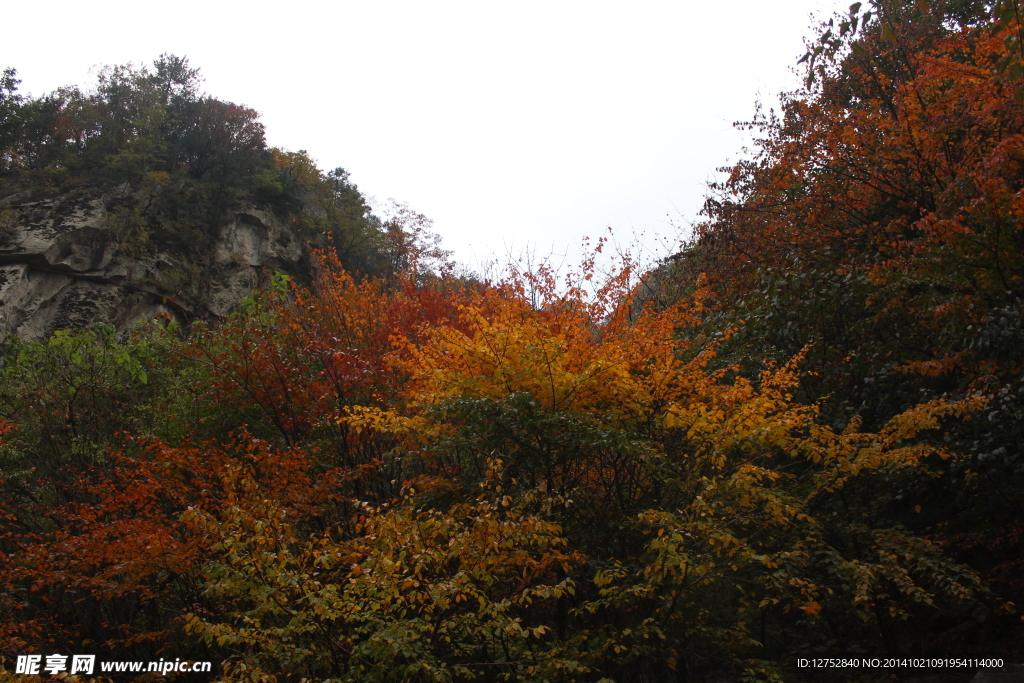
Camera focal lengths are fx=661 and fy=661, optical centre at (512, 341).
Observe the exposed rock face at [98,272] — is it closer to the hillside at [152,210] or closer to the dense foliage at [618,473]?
the hillside at [152,210]

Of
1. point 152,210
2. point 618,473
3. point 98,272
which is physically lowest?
point 618,473

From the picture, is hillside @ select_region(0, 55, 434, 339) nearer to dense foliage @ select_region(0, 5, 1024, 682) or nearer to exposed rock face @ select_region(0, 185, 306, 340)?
exposed rock face @ select_region(0, 185, 306, 340)

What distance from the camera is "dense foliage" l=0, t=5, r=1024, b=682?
17.9ft

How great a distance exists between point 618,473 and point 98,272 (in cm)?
2312

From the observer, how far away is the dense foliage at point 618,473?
5445mm

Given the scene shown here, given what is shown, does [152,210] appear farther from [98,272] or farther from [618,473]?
[618,473]

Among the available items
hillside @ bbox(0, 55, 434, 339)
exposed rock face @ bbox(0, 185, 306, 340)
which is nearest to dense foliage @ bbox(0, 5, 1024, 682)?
exposed rock face @ bbox(0, 185, 306, 340)

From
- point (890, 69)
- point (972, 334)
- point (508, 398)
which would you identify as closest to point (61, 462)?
point (508, 398)

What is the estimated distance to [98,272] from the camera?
77.3ft

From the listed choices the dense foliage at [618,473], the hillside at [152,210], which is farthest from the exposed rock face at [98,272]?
the dense foliage at [618,473]

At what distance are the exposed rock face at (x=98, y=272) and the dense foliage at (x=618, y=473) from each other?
11.9 meters

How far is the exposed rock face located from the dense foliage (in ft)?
39.2

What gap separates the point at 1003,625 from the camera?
26.8 ft

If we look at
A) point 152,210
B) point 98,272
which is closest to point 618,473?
point 98,272
